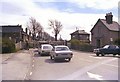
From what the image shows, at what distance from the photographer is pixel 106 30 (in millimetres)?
68375

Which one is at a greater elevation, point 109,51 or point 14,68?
point 109,51

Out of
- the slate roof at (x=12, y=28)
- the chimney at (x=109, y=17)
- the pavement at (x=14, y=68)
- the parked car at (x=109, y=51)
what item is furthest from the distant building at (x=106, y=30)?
the pavement at (x=14, y=68)

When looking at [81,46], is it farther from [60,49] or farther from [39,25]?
[39,25]

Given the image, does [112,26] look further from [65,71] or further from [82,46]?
[65,71]

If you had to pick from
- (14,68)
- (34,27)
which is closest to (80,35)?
(34,27)

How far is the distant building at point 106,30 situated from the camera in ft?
222

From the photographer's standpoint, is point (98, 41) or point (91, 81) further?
point (98, 41)

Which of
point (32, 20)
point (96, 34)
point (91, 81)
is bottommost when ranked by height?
point (91, 81)

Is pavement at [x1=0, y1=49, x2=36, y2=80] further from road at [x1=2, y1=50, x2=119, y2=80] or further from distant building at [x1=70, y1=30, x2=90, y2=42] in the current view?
distant building at [x1=70, y1=30, x2=90, y2=42]

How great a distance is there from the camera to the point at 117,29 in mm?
68688

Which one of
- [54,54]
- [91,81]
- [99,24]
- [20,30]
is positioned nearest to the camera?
[91,81]

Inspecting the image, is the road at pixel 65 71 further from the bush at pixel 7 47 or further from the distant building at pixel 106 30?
the distant building at pixel 106 30

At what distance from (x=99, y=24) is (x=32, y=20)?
164 feet

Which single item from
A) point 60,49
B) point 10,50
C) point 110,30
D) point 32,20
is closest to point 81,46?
point 110,30
